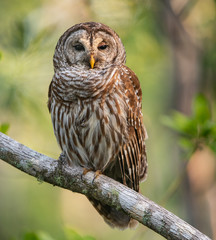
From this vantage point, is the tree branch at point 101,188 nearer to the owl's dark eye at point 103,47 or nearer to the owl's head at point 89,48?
the owl's head at point 89,48

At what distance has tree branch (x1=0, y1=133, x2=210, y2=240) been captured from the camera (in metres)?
3.55

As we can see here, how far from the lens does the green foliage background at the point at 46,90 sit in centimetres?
521

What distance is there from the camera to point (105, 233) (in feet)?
34.1

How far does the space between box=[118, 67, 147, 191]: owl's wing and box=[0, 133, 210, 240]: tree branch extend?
0.37 m

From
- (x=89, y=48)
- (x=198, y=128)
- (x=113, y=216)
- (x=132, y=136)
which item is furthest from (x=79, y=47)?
(x=113, y=216)

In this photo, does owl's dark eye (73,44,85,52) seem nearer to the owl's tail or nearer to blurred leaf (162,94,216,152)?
blurred leaf (162,94,216,152)

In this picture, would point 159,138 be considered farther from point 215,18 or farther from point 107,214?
point 107,214

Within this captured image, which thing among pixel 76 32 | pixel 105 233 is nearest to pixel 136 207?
pixel 76 32

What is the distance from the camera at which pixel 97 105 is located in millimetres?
4199

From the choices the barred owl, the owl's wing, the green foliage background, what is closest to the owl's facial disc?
the barred owl

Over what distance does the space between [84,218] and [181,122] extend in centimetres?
650

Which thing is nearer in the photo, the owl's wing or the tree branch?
the tree branch

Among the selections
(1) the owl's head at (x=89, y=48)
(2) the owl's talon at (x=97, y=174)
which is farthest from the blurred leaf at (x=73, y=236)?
(1) the owl's head at (x=89, y=48)

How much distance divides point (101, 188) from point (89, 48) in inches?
48.6
